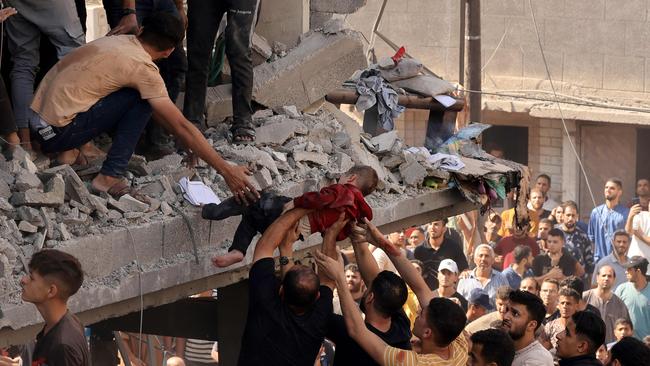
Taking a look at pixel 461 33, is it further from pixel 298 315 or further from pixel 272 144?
pixel 298 315

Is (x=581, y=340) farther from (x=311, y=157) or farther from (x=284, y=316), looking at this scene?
(x=311, y=157)

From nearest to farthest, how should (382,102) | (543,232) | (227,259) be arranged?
(227,259) < (382,102) < (543,232)

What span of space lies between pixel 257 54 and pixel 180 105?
2.98ft

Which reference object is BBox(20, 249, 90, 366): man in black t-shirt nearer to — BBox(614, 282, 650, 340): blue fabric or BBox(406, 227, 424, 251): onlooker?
BBox(614, 282, 650, 340): blue fabric

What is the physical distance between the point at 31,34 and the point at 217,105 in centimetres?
159

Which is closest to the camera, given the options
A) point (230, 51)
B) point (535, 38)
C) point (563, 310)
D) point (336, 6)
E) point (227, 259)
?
point (227, 259)

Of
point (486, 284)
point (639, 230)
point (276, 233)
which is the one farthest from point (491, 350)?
point (639, 230)

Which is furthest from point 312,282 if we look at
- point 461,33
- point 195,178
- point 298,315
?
point 461,33

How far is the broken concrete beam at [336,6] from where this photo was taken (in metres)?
11.3

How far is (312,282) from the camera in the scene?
719 cm

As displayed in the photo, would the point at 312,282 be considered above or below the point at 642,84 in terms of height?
above

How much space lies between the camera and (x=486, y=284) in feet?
44.1

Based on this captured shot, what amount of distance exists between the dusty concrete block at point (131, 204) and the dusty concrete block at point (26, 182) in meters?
0.48

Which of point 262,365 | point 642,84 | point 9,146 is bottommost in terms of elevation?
point 642,84
